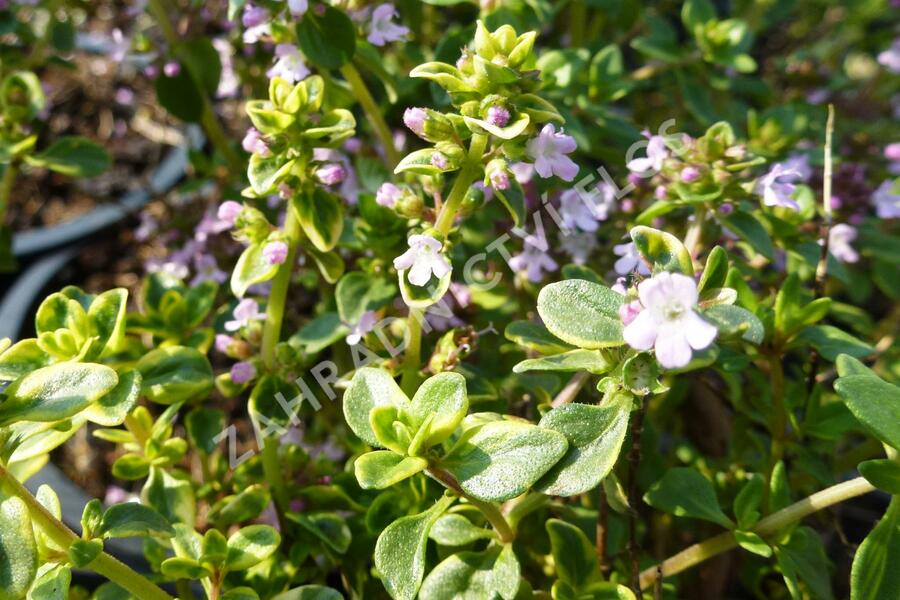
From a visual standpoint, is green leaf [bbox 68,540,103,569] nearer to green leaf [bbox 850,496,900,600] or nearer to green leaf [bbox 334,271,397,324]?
green leaf [bbox 334,271,397,324]

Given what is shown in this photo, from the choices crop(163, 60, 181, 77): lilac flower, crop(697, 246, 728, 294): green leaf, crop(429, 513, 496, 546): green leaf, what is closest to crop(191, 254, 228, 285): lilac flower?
crop(163, 60, 181, 77): lilac flower

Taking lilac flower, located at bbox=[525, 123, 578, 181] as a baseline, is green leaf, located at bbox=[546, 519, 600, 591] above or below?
below

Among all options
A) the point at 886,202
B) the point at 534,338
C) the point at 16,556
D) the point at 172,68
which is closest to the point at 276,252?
the point at 534,338

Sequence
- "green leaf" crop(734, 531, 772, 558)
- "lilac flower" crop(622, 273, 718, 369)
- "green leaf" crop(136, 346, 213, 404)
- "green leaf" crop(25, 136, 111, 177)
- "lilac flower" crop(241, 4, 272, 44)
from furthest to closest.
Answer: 1. "green leaf" crop(25, 136, 111, 177)
2. "lilac flower" crop(241, 4, 272, 44)
3. "green leaf" crop(136, 346, 213, 404)
4. "green leaf" crop(734, 531, 772, 558)
5. "lilac flower" crop(622, 273, 718, 369)

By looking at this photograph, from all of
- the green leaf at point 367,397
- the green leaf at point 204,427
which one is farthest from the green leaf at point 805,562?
the green leaf at point 204,427

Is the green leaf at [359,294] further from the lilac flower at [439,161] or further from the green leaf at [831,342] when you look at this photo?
the green leaf at [831,342]

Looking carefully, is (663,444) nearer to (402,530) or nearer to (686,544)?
(686,544)

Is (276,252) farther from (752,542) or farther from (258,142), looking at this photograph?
(752,542)
